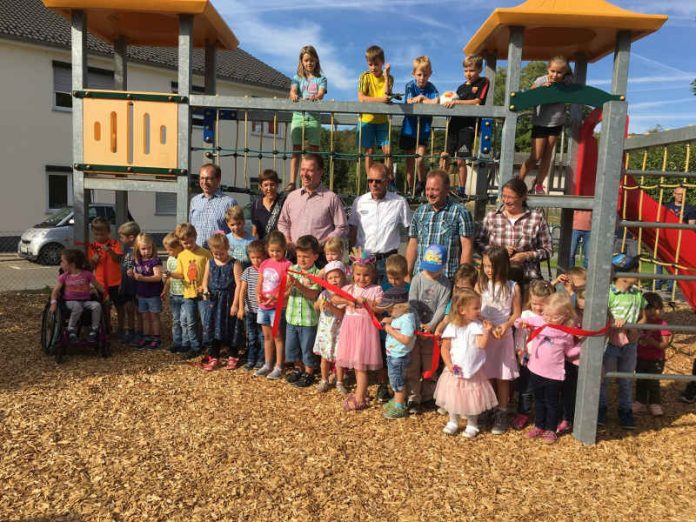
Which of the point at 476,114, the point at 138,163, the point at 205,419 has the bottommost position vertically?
the point at 205,419

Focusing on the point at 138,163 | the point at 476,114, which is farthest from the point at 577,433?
the point at 138,163

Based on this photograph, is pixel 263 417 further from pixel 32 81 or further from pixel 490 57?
pixel 32 81

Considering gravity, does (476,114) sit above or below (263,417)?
above

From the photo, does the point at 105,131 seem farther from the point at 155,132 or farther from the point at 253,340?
the point at 253,340

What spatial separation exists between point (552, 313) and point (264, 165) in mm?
17450

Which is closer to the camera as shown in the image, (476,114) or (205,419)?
(205,419)

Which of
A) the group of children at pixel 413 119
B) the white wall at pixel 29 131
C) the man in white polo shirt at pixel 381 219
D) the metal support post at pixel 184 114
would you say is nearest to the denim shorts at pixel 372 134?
the group of children at pixel 413 119

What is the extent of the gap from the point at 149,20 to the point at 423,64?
344cm

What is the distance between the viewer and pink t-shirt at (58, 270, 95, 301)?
5543mm

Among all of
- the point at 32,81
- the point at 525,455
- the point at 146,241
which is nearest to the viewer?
the point at 525,455

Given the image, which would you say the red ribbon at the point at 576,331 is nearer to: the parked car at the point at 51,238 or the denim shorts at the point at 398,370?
the denim shorts at the point at 398,370

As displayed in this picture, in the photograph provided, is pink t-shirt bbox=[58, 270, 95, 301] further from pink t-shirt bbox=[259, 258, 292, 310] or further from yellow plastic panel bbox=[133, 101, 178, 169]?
pink t-shirt bbox=[259, 258, 292, 310]

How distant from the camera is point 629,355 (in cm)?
427

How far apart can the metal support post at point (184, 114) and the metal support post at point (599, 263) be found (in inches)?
160
